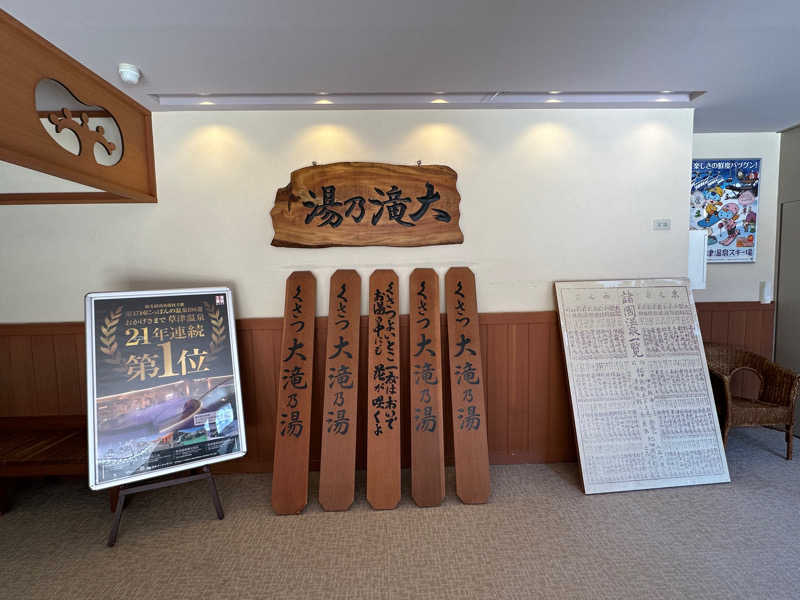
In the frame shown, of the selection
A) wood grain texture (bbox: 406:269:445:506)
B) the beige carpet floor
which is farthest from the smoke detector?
the beige carpet floor

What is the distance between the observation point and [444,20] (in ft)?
5.81

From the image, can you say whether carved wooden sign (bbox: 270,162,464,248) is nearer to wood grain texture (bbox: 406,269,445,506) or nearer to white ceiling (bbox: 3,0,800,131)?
wood grain texture (bbox: 406,269,445,506)

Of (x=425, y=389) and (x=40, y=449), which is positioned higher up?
(x=425, y=389)

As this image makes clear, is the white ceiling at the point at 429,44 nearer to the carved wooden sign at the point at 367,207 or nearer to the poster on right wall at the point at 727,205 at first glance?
the carved wooden sign at the point at 367,207

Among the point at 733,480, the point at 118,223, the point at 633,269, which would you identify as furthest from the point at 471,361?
the point at 118,223

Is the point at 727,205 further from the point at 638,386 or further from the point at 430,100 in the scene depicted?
the point at 430,100

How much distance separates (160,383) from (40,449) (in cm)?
94

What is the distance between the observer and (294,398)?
8.66 ft

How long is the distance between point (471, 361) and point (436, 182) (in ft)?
4.15

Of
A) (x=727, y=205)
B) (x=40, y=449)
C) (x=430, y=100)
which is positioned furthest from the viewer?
(x=727, y=205)

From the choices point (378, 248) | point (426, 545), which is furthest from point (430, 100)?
point (426, 545)

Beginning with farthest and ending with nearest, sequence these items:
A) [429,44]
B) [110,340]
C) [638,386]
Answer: [638,386] → [110,340] → [429,44]

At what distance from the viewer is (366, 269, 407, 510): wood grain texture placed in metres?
2.52

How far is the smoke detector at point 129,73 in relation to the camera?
6.82 ft
